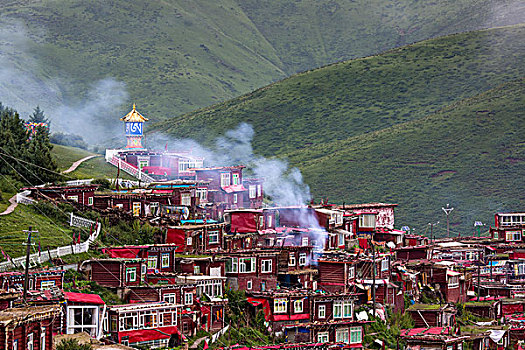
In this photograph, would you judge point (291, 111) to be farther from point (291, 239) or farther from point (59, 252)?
point (59, 252)

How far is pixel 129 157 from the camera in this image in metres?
87.2

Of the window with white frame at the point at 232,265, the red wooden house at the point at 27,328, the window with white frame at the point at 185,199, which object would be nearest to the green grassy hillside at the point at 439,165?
the window with white frame at the point at 185,199

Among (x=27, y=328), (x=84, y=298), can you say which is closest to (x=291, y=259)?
(x=84, y=298)

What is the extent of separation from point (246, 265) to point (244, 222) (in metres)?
9.92

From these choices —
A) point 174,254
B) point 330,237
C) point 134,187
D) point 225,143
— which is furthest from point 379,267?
point 225,143

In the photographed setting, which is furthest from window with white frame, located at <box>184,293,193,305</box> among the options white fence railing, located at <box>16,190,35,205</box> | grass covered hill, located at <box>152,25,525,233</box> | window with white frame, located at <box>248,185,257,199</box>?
grass covered hill, located at <box>152,25,525,233</box>

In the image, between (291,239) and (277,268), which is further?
(291,239)

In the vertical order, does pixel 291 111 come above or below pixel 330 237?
above

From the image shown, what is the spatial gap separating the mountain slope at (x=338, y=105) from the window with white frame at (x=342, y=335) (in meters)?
110

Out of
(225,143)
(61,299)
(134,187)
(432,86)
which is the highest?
(432,86)

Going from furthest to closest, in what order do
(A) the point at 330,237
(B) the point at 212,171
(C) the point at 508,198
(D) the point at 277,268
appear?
(C) the point at 508,198
(B) the point at 212,171
(A) the point at 330,237
(D) the point at 277,268

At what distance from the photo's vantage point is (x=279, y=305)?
50625 mm

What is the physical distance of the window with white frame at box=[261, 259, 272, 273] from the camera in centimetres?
5453

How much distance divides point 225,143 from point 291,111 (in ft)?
113
